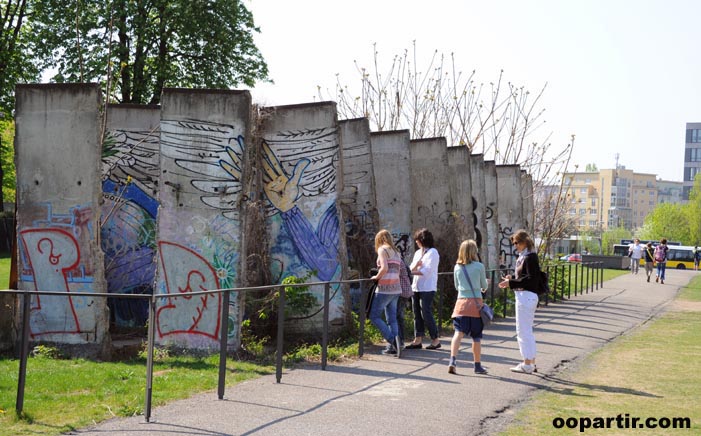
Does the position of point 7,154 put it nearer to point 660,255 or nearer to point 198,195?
point 660,255

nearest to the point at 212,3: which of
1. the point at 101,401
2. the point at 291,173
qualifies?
the point at 291,173

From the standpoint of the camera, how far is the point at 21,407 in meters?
7.19

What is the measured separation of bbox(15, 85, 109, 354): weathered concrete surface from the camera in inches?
434

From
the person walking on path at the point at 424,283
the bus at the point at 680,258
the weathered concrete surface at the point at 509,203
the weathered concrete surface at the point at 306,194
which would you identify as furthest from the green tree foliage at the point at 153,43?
the bus at the point at 680,258

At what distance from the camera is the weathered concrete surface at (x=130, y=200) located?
14109 millimetres

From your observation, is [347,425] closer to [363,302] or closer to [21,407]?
[21,407]

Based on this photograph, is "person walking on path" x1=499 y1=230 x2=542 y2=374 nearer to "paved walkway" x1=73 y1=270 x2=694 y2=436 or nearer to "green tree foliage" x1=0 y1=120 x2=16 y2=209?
"paved walkway" x1=73 y1=270 x2=694 y2=436

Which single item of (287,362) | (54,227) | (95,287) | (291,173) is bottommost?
(287,362)

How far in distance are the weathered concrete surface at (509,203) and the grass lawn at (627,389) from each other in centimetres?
897

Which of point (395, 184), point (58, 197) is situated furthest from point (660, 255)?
point (58, 197)

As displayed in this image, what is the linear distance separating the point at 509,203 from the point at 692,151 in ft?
416

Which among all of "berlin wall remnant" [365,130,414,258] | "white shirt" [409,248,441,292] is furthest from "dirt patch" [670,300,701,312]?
"white shirt" [409,248,441,292]

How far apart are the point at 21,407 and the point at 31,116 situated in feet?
16.6

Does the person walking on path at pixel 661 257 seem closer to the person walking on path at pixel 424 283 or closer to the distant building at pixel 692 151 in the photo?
the person walking on path at pixel 424 283
